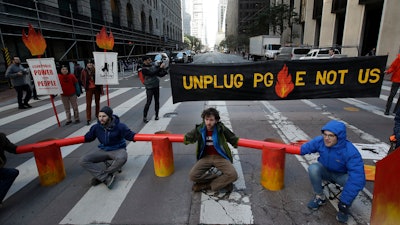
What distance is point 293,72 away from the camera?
265 inches

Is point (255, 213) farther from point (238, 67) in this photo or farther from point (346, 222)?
point (238, 67)

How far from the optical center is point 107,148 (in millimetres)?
3998

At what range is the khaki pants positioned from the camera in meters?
3.43

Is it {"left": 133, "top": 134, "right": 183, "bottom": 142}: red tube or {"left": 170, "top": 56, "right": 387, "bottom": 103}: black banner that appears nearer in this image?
{"left": 133, "top": 134, "right": 183, "bottom": 142}: red tube

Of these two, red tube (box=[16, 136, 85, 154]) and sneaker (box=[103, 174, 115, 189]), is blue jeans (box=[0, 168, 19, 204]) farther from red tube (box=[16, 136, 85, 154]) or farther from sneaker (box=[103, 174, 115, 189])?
sneaker (box=[103, 174, 115, 189])

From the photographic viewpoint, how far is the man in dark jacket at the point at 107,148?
3771mm

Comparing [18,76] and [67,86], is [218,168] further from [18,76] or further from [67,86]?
[18,76]

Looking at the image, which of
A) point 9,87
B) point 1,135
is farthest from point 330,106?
point 9,87

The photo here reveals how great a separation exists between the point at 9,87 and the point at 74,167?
532 inches

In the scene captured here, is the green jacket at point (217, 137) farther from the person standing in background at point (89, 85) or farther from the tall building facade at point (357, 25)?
the tall building facade at point (357, 25)

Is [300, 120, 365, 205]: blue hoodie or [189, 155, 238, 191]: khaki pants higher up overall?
[300, 120, 365, 205]: blue hoodie

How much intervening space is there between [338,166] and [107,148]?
11.0 ft

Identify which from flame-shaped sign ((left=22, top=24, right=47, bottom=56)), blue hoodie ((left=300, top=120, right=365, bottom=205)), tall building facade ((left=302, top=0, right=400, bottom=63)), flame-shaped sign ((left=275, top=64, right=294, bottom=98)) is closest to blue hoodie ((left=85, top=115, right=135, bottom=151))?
blue hoodie ((left=300, top=120, right=365, bottom=205))

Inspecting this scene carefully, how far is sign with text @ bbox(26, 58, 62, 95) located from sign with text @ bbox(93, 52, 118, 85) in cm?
107
